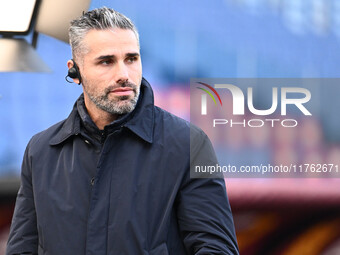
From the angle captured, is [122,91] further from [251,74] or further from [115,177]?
[251,74]

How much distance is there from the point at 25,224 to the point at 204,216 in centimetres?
43

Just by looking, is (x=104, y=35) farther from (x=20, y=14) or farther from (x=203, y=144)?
(x=20, y=14)

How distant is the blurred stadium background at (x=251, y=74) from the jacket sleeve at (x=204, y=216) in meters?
1.35

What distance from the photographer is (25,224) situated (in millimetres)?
1296

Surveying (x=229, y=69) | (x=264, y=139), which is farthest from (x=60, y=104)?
(x=264, y=139)

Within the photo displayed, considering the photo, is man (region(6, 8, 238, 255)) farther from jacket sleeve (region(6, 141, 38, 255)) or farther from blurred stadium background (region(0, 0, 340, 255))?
blurred stadium background (region(0, 0, 340, 255))

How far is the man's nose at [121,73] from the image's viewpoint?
126 cm

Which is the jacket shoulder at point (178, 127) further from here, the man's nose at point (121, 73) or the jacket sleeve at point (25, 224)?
the jacket sleeve at point (25, 224)

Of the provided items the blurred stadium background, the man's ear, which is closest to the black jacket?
the man's ear

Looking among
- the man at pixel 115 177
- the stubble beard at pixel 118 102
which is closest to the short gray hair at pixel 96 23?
the man at pixel 115 177

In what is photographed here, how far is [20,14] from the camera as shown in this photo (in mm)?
2602

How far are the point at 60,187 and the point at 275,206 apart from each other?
61.1 inches

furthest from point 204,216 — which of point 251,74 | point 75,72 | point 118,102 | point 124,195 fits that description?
point 251,74

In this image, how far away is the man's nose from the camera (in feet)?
4.14
